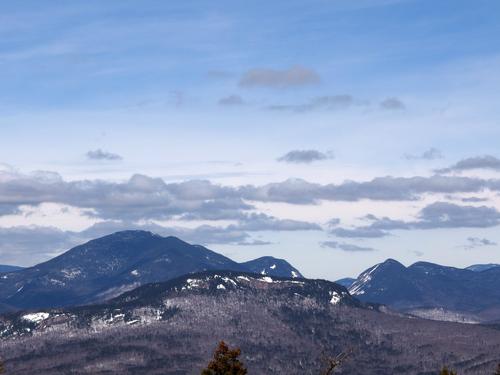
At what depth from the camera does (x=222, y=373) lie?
114 m

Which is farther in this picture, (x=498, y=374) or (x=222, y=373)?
(x=498, y=374)

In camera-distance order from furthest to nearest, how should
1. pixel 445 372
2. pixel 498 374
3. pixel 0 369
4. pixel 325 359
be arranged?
pixel 498 374, pixel 445 372, pixel 0 369, pixel 325 359

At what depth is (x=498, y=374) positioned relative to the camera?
163875 mm

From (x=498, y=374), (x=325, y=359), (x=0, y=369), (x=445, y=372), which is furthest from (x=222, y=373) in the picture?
(x=498, y=374)

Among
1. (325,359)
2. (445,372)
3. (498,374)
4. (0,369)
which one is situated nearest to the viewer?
(325,359)

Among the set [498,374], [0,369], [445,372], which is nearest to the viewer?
[0,369]

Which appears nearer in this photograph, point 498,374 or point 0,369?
point 0,369

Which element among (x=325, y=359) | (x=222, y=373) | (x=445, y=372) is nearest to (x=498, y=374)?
(x=445, y=372)

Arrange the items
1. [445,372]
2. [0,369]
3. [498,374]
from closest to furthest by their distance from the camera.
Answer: [0,369] → [445,372] → [498,374]

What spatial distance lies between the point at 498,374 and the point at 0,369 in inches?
3688

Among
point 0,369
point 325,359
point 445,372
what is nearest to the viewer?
point 325,359

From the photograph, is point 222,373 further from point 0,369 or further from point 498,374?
point 498,374

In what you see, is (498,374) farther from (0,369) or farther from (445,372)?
(0,369)

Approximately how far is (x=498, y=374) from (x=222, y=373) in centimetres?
6989
